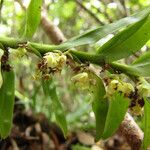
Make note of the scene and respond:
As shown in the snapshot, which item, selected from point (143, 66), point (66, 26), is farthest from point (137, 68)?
point (66, 26)

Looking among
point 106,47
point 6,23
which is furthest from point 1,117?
point 6,23

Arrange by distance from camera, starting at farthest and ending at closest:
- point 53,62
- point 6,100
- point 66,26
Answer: point 66,26 < point 6,100 < point 53,62

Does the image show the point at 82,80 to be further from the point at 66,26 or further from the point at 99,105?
the point at 66,26

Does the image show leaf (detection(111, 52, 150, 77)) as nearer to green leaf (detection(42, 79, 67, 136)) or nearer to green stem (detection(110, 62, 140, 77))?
green stem (detection(110, 62, 140, 77))

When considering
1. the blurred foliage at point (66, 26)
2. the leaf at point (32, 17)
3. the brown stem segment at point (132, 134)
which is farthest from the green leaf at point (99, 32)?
the blurred foliage at point (66, 26)

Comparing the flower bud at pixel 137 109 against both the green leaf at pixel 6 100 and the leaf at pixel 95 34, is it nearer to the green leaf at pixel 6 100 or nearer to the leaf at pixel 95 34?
the leaf at pixel 95 34

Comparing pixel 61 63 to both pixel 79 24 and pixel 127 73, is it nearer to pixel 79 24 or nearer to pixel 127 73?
pixel 127 73
